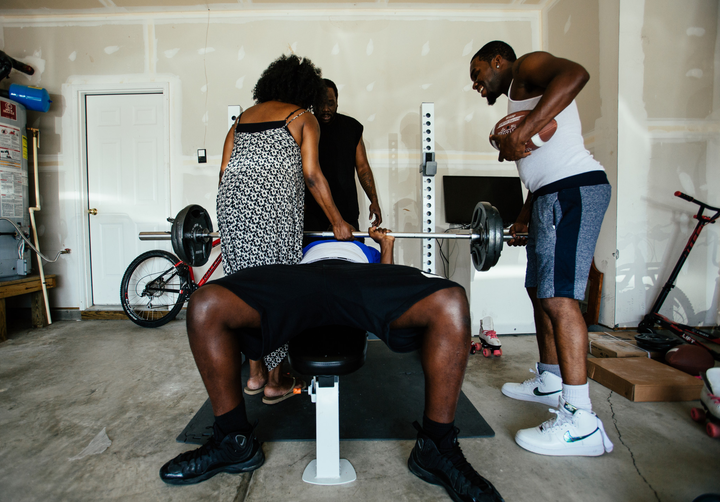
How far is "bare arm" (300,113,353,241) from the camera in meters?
1.47

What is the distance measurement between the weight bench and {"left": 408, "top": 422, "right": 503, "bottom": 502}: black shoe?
0.22m

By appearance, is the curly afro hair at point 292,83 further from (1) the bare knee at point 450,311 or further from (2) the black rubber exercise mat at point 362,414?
(2) the black rubber exercise mat at point 362,414

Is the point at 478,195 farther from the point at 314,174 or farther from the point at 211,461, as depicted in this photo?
the point at 211,461

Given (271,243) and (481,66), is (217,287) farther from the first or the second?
(481,66)

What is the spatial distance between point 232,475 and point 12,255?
3.07 metres

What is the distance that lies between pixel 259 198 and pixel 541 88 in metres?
1.17

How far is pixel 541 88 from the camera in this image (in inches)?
54.1

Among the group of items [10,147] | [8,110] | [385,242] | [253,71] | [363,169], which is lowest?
[385,242]

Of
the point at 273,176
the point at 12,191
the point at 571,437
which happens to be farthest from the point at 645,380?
the point at 12,191

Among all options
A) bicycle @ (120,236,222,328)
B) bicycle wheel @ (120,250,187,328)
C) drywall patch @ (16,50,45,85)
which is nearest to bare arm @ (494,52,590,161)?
bicycle @ (120,236,222,328)

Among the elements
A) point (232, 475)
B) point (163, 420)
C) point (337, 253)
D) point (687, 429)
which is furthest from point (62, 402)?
point (687, 429)

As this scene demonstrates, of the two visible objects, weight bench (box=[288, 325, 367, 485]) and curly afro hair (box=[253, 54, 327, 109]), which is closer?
weight bench (box=[288, 325, 367, 485])

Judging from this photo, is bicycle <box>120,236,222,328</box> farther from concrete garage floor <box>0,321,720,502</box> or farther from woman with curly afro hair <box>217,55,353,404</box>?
woman with curly afro hair <box>217,55,353,404</box>

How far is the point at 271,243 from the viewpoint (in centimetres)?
138
